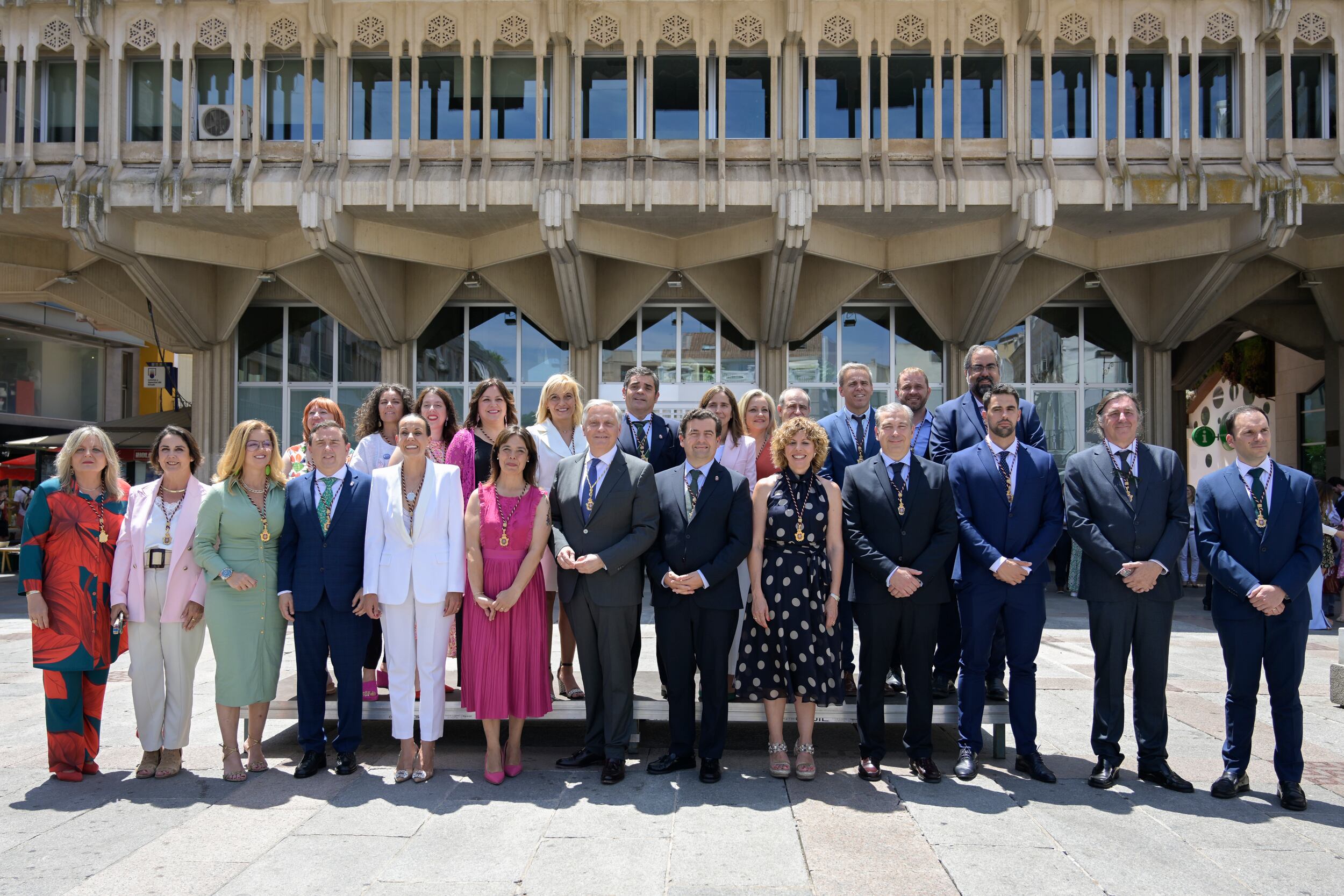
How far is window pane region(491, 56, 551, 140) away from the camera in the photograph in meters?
14.6

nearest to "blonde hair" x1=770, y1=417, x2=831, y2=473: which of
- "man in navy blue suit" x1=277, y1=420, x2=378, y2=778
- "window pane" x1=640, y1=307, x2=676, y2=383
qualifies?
"man in navy blue suit" x1=277, y1=420, x2=378, y2=778

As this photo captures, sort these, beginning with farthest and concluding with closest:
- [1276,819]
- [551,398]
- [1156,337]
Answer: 1. [1156,337]
2. [551,398]
3. [1276,819]

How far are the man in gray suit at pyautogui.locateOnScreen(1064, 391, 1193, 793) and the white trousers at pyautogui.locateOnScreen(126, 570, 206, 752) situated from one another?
4.78 m

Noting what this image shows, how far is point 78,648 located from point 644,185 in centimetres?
1079

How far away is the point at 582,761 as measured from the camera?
4.97m

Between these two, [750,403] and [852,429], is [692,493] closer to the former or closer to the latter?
[750,403]

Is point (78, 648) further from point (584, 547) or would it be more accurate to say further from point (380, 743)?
point (584, 547)

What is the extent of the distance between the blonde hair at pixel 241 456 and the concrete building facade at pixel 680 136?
943cm

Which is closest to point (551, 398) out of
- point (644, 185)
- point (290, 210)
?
point (644, 185)

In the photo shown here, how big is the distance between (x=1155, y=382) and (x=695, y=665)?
15527 mm

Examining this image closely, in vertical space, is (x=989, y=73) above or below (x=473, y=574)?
above

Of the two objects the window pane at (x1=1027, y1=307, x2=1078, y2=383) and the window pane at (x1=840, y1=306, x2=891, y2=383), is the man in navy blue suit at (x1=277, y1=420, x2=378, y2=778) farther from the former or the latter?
the window pane at (x1=1027, y1=307, x2=1078, y2=383)

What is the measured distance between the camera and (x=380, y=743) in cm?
558

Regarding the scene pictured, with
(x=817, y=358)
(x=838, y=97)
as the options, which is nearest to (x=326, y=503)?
(x=838, y=97)
